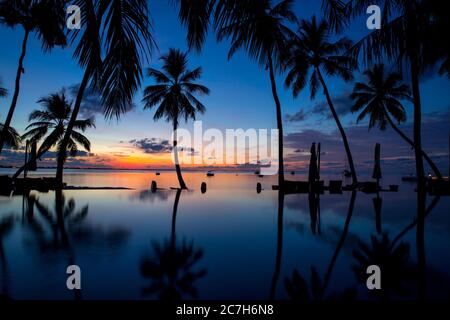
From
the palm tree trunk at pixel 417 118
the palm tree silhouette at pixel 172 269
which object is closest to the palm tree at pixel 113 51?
the palm tree silhouette at pixel 172 269

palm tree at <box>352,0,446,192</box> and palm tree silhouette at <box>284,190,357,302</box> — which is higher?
palm tree at <box>352,0,446,192</box>

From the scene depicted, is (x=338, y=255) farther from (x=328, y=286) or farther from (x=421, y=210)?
(x=421, y=210)

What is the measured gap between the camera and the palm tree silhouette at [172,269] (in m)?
3.49

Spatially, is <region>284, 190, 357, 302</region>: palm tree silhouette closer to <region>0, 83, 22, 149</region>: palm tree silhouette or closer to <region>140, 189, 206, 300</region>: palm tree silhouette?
<region>140, 189, 206, 300</region>: palm tree silhouette

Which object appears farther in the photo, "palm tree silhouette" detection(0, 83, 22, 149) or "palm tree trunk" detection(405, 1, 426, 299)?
"palm tree silhouette" detection(0, 83, 22, 149)

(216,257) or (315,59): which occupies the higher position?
(315,59)

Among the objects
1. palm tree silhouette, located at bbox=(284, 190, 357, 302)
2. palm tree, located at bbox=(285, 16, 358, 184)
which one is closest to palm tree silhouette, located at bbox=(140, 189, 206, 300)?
palm tree silhouette, located at bbox=(284, 190, 357, 302)

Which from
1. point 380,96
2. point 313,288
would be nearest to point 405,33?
point 313,288

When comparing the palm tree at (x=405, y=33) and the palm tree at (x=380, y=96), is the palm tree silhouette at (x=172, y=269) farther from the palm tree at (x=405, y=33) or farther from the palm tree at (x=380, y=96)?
the palm tree at (x=380, y=96)

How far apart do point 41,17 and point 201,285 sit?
385cm

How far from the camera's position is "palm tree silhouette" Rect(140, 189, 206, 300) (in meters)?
3.49

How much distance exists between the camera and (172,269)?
14.1ft

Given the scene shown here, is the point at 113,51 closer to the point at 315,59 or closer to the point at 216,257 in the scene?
the point at 216,257
